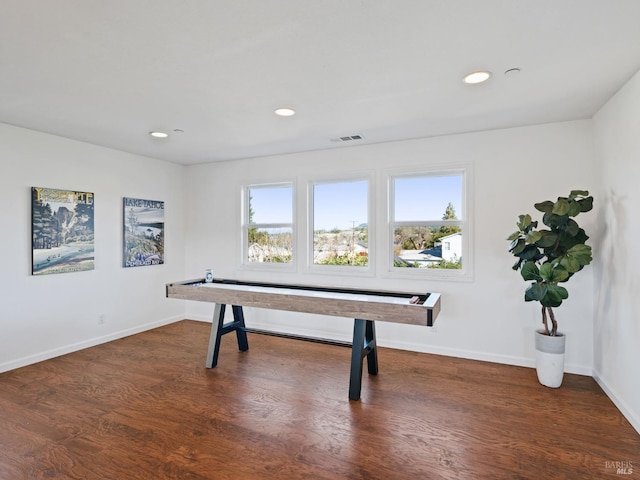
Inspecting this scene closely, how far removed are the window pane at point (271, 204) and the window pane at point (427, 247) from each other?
152 cm

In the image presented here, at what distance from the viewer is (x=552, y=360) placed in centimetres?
306

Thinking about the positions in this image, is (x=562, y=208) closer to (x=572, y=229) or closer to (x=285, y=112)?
(x=572, y=229)

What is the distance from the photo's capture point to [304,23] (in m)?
1.82

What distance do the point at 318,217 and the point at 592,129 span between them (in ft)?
9.76

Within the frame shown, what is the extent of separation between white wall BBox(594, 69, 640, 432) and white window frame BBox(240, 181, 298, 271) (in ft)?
10.6

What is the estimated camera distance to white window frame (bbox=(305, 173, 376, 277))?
13.9 feet

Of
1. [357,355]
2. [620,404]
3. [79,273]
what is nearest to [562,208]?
[620,404]

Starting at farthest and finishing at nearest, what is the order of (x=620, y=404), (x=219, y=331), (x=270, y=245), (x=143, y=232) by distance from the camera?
(x=270, y=245), (x=143, y=232), (x=219, y=331), (x=620, y=404)

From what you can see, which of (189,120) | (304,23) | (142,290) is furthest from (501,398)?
(142,290)

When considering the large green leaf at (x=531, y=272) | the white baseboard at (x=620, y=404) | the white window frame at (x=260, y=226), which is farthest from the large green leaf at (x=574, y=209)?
the white window frame at (x=260, y=226)

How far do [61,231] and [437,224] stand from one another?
4155mm

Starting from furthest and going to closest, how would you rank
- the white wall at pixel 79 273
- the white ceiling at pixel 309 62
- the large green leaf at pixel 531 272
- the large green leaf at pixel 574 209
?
the white wall at pixel 79 273
the large green leaf at pixel 531 272
the large green leaf at pixel 574 209
the white ceiling at pixel 309 62

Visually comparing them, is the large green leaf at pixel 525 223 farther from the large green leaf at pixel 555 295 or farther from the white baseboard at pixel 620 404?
the white baseboard at pixel 620 404

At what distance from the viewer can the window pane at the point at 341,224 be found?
4.36 metres
